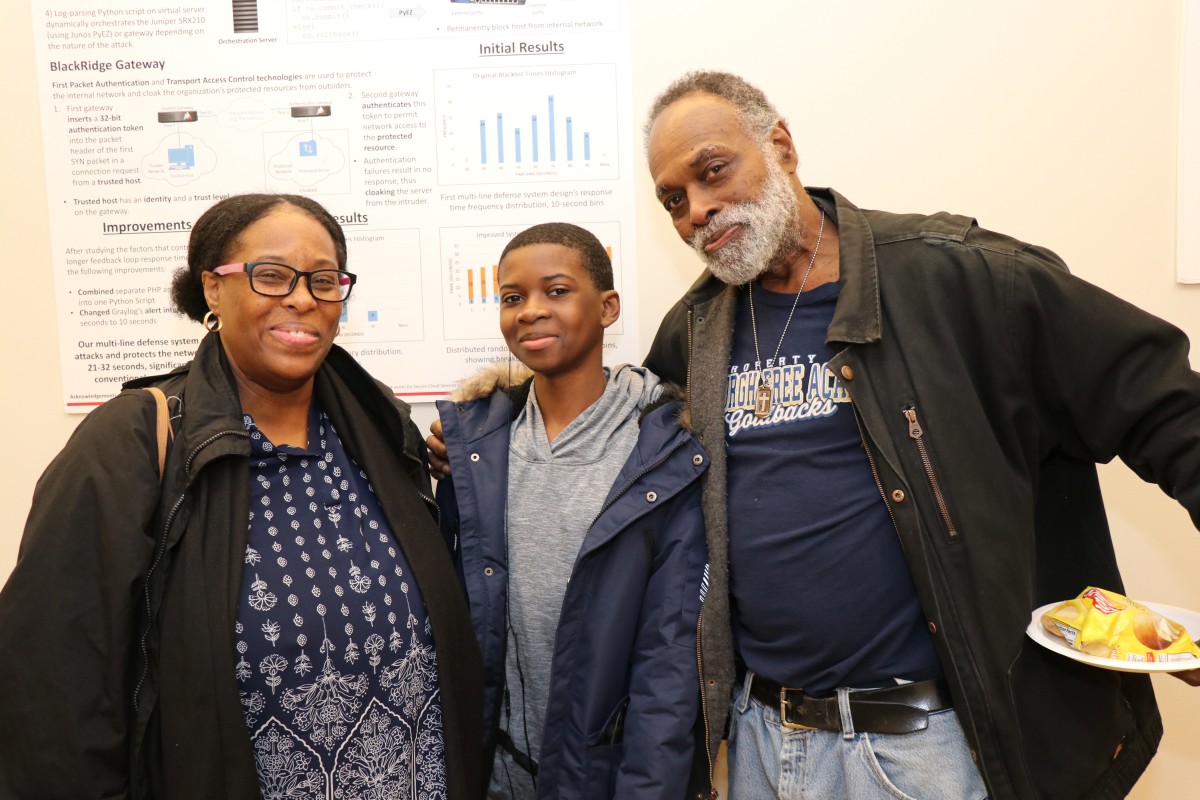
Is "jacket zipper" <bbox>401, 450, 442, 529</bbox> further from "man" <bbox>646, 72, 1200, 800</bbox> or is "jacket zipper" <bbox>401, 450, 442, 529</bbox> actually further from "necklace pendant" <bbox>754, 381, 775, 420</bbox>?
"necklace pendant" <bbox>754, 381, 775, 420</bbox>

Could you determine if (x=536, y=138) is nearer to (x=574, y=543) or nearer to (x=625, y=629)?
(x=574, y=543)

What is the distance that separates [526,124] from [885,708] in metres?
1.79

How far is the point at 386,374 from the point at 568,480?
0.83 m

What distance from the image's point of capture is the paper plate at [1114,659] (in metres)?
1.40

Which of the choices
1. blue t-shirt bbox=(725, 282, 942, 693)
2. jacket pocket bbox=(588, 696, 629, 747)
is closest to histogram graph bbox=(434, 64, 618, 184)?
blue t-shirt bbox=(725, 282, 942, 693)

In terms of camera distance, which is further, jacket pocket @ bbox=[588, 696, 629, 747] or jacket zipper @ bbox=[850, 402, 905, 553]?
jacket pocket @ bbox=[588, 696, 629, 747]

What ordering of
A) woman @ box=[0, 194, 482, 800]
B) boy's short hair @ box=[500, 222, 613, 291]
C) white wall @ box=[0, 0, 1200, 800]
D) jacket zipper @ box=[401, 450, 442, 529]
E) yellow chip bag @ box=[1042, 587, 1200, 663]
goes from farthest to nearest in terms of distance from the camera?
1. white wall @ box=[0, 0, 1200, 800]
2. boy's short hair @ box=[500, 222, 613, 291]
3. jacket zipper @ box=[401, 450, 442, 529]
4. yellow chip bag @ box=[1042, 587, 1200, 663]
5. woman @ box=[0, 194, 482, 800]

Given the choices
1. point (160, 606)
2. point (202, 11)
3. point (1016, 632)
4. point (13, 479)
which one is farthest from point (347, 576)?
point (202, 11)

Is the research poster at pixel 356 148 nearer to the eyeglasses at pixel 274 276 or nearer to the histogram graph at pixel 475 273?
the histogram graph at pixel 475 273

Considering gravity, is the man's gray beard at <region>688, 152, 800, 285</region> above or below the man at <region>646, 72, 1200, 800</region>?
above

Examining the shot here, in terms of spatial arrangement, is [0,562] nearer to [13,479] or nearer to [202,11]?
[13,479]

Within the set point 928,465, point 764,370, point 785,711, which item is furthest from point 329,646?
point 928,465

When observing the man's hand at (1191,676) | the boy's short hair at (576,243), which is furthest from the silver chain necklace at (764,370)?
the man's hand at (1191,676)

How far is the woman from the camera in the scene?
4.32 ft
